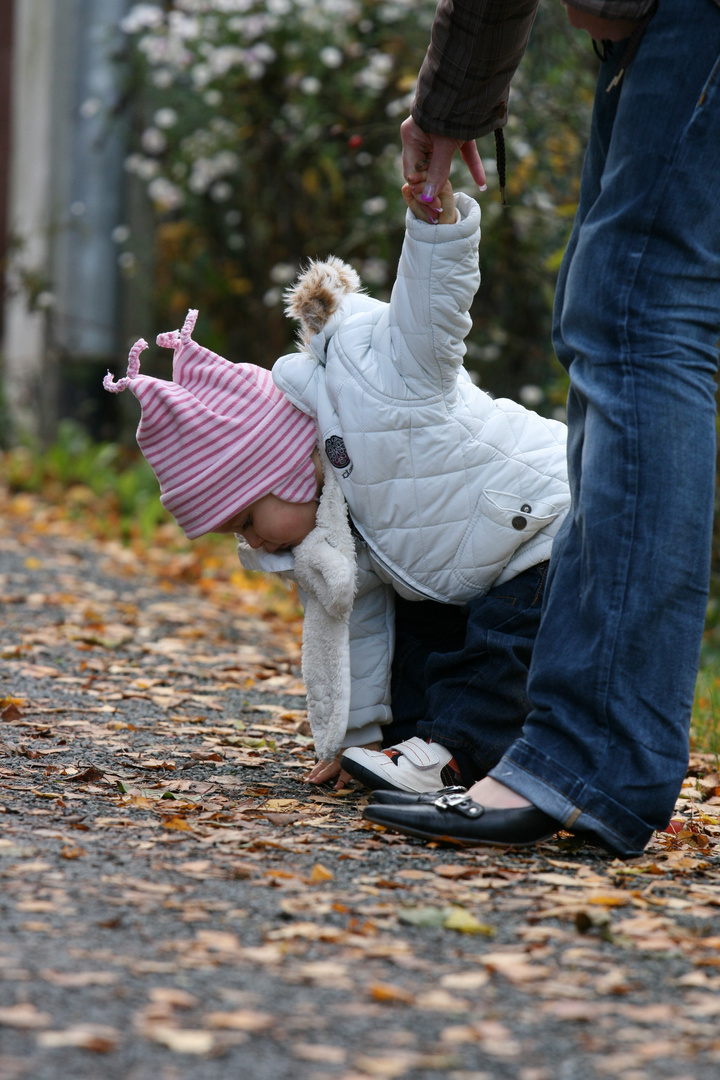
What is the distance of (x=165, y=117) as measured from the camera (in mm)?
7008

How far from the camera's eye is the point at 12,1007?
127cm

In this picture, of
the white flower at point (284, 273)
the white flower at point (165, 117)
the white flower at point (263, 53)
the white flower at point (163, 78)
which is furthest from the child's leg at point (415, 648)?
the white flower at point (163, 78)

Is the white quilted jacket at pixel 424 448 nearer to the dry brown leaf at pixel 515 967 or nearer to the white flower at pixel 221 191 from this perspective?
the dry brown leaf at pixel 515 967

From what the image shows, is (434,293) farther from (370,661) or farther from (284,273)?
(284,273)

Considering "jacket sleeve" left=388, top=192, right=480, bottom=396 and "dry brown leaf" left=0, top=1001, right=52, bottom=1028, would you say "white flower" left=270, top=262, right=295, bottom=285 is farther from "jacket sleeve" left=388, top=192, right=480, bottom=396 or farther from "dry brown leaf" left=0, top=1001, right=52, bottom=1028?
"dry brown leaf" left=0, top=1001, right=52, bottom=1028

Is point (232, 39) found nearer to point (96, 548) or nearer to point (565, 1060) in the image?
point (96, 548)

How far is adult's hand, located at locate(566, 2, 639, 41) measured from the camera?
1.81 metres

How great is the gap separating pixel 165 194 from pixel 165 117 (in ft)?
1.52

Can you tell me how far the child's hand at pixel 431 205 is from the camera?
2.08m

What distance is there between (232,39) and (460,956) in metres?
6.04

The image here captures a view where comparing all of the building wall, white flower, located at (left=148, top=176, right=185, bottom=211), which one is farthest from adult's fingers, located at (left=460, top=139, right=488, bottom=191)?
the building wall

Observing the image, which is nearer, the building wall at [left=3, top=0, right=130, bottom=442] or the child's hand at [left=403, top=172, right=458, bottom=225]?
the child's hand at [left=403, top=172, right=458, bottom=225]

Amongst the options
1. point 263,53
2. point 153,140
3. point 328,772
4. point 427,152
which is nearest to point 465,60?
point 427,152

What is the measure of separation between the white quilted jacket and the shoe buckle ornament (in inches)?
19.2
